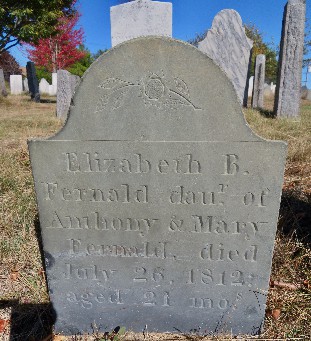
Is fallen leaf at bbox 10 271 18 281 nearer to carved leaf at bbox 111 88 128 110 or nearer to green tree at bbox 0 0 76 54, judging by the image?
carved leaf at bbox 111 88 128 110

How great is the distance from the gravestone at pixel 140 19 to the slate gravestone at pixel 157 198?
10.7ft

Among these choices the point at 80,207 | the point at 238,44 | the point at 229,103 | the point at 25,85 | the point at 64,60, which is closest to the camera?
the point at 229,103

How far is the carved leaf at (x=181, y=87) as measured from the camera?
5.25 ft

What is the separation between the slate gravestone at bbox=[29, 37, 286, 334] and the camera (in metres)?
1.62

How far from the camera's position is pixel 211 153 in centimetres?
171

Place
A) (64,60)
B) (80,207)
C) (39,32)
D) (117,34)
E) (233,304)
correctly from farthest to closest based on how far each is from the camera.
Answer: (64,60)
(39,32)
(117,34)
(233,304)
(80,207)

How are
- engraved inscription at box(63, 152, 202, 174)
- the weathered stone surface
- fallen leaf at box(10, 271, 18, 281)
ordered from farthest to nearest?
the weathered stone surface, fallen leaf at box(10, 271, 18, 281), engraved inscription at box(63, 152, 202, 174)

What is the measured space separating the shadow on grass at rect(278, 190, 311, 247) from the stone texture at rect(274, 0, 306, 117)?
5207 mm

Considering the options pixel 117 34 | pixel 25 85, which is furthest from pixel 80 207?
pixel 25 85

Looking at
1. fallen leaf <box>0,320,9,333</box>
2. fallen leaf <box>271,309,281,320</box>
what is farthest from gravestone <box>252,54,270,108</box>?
fallen leaf <box>0,320,9,333</box>

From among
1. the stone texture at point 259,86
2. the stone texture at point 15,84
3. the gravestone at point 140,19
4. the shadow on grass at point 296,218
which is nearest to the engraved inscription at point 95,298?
the shadow on grass at point 296,218

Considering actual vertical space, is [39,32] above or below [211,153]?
above

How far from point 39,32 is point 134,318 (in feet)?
48.1

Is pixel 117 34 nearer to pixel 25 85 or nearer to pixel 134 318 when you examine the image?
pixel 134 318
